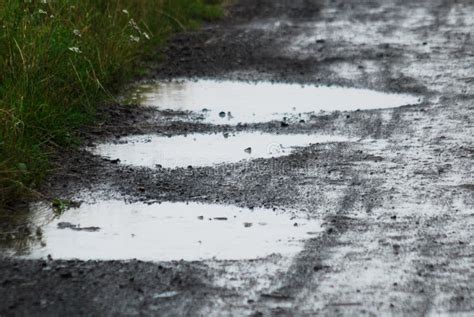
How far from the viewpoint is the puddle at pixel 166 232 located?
6391mm

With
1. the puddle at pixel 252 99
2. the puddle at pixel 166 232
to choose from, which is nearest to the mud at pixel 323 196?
the puddle at pixel 166 232

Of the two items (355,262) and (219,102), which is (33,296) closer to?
(355,262)

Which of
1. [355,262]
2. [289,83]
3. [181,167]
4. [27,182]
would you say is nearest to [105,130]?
[181,167]

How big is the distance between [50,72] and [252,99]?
235 cm

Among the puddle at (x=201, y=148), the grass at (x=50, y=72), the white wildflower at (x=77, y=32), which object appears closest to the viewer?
the grass at (x=50, y=72)

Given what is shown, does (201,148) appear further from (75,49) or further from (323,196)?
(323,196)

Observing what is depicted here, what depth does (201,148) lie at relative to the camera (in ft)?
30.1

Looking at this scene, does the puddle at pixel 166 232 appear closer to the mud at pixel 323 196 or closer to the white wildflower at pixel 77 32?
the mud at pixel 323 196

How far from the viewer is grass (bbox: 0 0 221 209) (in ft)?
25.4

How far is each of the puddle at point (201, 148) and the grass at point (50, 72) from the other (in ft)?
1.44

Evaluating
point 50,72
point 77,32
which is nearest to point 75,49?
point 50,72

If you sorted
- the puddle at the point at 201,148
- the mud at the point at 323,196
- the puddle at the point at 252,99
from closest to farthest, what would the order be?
the mud at the point at 323,196, the puddle at the point at 201,148, the puddle at the point at 252,99

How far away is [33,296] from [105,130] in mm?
4130

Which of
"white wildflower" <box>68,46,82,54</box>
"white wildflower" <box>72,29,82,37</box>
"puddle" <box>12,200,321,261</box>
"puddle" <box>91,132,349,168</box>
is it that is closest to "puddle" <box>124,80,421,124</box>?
"puddle" <box>91,132,349,168</box>
